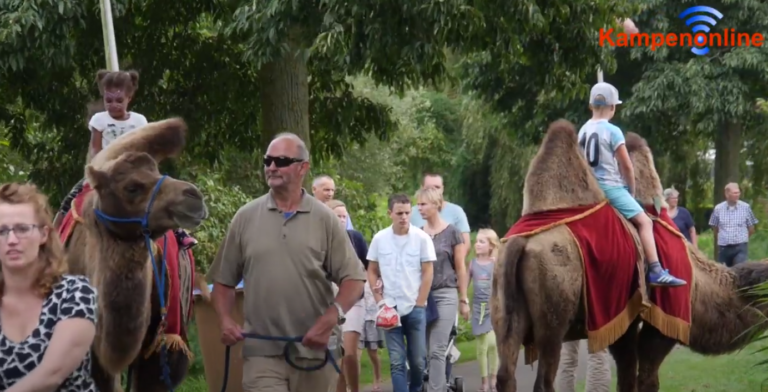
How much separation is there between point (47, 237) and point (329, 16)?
7.76 meters

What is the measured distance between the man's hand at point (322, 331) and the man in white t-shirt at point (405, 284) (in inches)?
152

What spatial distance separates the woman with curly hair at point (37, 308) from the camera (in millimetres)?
4555

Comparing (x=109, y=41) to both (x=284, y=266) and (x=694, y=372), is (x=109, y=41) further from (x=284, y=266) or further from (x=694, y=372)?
(x=694, y=372)

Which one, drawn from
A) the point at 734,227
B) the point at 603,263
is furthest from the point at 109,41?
the point at 734,227

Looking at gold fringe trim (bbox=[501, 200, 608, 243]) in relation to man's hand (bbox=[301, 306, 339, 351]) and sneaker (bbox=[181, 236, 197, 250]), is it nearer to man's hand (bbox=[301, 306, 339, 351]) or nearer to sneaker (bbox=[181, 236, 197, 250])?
sneaker (bbox=[181, 236, 197, 250])

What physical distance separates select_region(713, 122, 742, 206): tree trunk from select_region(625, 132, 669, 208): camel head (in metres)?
17.8

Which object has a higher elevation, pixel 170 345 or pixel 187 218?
pixel 187 218

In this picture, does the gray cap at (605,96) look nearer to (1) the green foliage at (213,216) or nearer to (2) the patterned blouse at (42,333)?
(1) the green foliage at (213,216)

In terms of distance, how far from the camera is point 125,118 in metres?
8.17

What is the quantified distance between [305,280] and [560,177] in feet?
11.2

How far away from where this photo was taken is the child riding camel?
26.2ft

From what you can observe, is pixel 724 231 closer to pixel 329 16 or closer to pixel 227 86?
pixel 227 86

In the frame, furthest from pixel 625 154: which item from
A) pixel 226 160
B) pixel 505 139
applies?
pixel 505 139

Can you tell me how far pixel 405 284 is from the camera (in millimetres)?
10875
